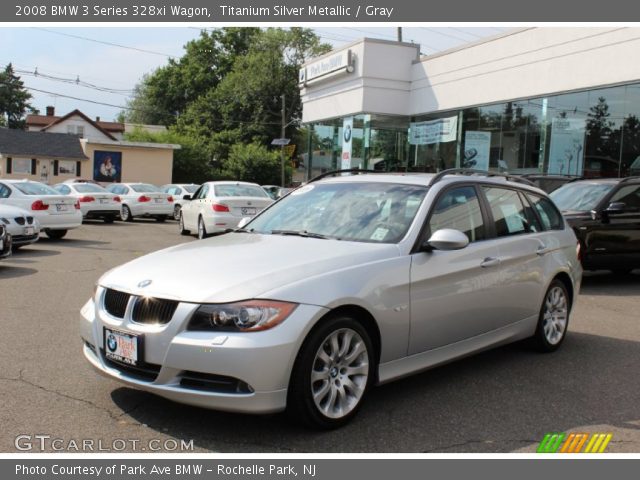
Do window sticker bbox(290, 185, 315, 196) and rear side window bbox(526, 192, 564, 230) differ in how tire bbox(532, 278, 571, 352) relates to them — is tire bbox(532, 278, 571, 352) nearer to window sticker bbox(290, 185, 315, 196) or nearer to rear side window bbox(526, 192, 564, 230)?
rear side window bbox(526, 192, 564, 230)

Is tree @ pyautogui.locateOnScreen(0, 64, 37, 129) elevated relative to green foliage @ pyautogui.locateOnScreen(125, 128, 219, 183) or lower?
elevated

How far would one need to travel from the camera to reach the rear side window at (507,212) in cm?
577

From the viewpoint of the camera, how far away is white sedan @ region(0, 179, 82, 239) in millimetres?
15562

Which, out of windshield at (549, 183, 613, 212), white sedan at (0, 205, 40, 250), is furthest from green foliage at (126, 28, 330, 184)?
windshield at (549, 183, 613, 212)

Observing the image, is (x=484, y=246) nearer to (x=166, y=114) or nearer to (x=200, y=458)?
(x=200, y=458)

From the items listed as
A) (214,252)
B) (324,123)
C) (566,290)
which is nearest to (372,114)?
(324,123)

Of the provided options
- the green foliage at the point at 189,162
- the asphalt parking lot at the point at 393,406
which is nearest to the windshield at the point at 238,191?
the asphalt parking lot at the point at 393,406

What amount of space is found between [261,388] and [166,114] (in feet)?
249

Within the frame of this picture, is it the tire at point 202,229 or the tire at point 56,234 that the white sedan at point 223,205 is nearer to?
the tire at point 202,229

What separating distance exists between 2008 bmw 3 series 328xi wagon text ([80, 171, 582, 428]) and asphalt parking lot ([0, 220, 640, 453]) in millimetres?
252

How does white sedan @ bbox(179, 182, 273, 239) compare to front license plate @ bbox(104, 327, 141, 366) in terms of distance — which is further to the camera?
white sedan @ bbox(179, 182, 273, 239)

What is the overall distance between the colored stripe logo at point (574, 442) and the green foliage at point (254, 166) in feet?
151

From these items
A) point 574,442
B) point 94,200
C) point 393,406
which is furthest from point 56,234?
point 574,442

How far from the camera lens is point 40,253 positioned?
13.3 meters
